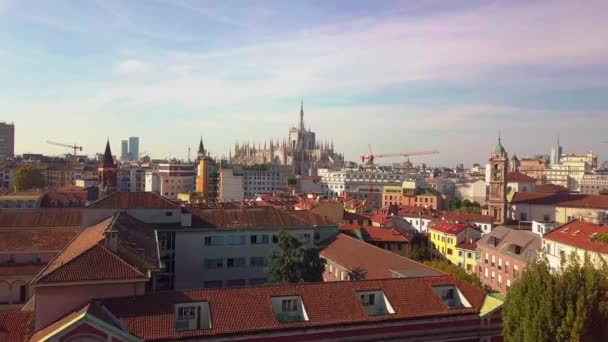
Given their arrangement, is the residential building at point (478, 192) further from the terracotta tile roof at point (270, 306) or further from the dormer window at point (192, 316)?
the dormer window at point (192, 316)

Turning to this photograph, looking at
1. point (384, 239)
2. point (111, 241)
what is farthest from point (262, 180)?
point (111, 241)

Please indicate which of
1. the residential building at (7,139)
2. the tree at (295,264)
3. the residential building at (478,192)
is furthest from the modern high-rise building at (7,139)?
the tree at (295,264)

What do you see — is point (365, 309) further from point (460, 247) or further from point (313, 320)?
point (460, 247)

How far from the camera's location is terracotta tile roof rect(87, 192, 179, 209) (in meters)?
35.7

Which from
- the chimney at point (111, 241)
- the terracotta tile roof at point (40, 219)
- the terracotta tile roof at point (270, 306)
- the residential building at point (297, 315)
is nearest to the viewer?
the residential building at point (297, 315)

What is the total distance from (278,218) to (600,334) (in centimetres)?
2429

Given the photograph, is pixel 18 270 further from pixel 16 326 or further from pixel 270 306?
pixel 270 306

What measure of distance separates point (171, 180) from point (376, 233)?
91.3 meters

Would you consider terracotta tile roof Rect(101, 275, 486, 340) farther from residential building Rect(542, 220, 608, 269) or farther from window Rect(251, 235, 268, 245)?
residential building Rect(542, 220, 608, 269)

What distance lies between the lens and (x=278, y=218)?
38469 millimetres

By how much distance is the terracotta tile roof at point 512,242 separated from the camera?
42812mm

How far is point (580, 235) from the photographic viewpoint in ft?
127

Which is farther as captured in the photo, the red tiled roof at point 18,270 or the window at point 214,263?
the window at point 214,263

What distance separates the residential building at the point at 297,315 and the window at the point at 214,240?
17.2 meters
